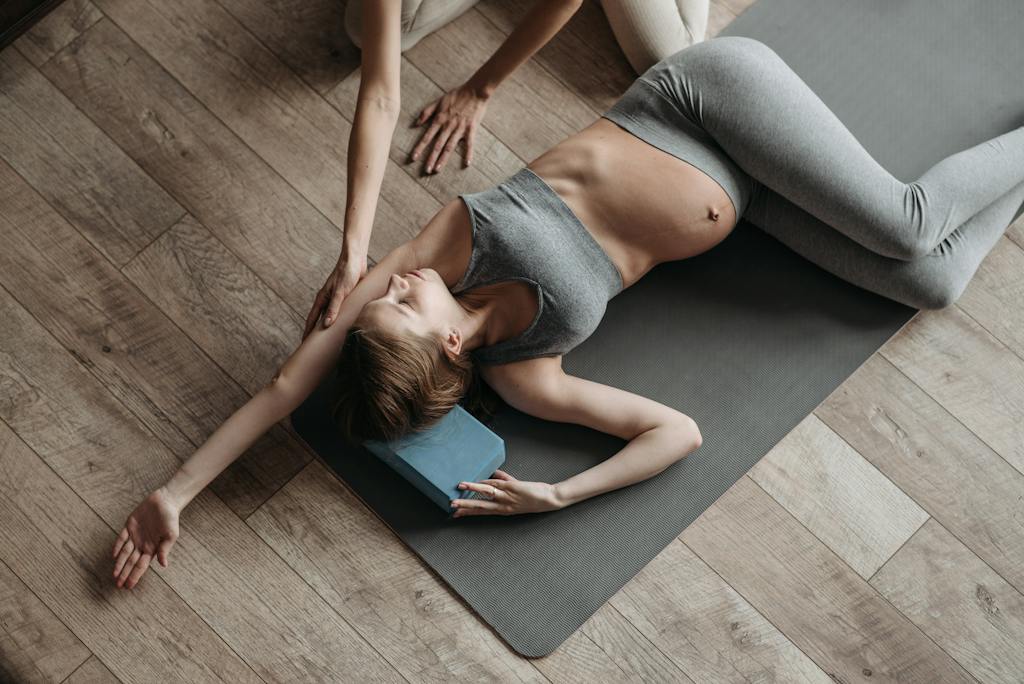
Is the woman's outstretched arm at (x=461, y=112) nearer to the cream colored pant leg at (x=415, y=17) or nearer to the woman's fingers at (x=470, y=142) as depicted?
the woman's fingers at (x=470, y=142)

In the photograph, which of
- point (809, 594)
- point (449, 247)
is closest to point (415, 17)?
point (449, 247)

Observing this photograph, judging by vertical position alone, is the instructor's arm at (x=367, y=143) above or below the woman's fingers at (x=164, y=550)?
above

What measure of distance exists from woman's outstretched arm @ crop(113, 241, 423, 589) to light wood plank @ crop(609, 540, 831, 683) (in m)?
0.74

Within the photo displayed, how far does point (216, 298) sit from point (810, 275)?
4.16ft

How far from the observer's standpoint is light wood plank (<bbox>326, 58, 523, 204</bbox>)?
2.17 metres

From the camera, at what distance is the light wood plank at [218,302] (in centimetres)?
204

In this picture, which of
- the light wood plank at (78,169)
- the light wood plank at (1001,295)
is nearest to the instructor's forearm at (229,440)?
the light wood plank at (78,169)

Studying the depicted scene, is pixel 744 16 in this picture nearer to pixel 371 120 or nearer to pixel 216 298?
pixel 371 120

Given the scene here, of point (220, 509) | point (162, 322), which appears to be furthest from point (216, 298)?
point (220, 509)

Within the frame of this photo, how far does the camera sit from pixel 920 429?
2014mm

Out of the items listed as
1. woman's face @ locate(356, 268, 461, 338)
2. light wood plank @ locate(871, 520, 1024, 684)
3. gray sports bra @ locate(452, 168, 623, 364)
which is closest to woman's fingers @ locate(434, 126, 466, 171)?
gray sports bra @ locate(452, 168, 623, 364)

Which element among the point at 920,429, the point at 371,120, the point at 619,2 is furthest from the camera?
the point at 619,2

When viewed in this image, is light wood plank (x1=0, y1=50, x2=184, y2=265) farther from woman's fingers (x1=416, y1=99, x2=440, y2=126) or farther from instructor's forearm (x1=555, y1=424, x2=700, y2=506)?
instructor's forearm (x1=555, y1=424, x2=700, y2=506)

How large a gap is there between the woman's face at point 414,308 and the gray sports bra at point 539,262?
0.26 feet
